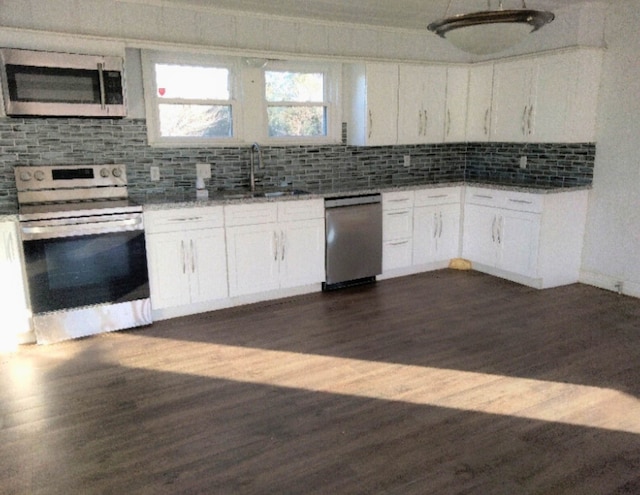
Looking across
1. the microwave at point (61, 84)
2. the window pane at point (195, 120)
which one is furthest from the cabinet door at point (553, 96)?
the microwave at point (61, 84)

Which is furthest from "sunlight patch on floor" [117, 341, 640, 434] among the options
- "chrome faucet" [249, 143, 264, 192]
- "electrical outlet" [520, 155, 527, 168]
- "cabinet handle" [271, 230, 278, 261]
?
"electrical outlet" [520, 155, 527, 168]

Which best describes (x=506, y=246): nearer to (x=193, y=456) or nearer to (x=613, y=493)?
(x=613, y=493)

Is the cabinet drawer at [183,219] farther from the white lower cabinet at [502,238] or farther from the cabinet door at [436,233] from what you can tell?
the white lower cabinet at [502,238]

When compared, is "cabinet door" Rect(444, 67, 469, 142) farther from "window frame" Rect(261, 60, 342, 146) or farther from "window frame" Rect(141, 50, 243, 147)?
"window frame" Rect(141, 50, 243, 147)

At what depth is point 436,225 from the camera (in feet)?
Result: 17.4

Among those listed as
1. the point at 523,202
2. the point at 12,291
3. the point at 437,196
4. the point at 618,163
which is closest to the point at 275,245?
the point at 437,196

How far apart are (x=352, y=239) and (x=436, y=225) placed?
108cm

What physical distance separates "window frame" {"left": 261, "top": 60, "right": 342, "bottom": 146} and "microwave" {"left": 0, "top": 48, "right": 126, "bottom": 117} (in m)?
1.45

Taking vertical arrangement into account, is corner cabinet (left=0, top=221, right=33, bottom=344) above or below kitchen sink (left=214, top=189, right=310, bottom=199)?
below

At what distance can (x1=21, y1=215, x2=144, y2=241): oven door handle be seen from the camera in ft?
11.3

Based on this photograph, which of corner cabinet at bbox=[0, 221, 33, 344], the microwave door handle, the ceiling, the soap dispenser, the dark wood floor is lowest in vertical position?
the dark wood floor

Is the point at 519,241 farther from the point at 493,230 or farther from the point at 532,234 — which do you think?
the point at 493,230

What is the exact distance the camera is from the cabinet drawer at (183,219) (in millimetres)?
3889

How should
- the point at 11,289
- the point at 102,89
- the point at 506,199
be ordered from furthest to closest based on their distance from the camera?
the point at 506,199, the point at 102,89, the point at 11,289
